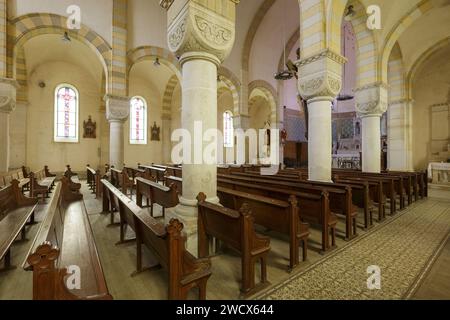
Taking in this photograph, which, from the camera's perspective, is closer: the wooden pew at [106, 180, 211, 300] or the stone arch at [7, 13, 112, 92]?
the wooden pew at [106, 180, 211, 300]

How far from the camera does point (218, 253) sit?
3.34 metres

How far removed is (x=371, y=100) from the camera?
25.4 ft

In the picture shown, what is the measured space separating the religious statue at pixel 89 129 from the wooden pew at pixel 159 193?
9.88 metres

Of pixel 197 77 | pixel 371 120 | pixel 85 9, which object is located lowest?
pixel 197 77

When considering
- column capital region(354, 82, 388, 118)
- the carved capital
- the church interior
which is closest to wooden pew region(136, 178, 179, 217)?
the church interior

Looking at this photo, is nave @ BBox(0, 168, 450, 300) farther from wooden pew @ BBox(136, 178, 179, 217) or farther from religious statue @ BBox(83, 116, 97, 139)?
religious statue @ BBox(83, 116, 97, 139)

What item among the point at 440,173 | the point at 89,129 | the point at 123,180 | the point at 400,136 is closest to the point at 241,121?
the point at 123,180

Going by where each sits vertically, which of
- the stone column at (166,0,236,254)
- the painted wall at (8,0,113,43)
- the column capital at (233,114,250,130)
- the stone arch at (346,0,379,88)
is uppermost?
the painted wall at (8,0,113,43)

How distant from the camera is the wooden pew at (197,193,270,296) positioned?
7.74 ft

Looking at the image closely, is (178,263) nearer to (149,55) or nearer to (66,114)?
(149,55)

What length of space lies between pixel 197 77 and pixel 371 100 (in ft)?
23.4

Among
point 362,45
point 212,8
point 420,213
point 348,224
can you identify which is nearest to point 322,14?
point 362,45

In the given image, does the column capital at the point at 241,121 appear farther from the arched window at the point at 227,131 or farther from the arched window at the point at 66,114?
the arched window at the point at 66,114

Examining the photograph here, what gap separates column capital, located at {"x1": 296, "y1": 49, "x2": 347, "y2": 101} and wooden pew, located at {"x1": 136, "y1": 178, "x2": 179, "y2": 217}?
166 inches
